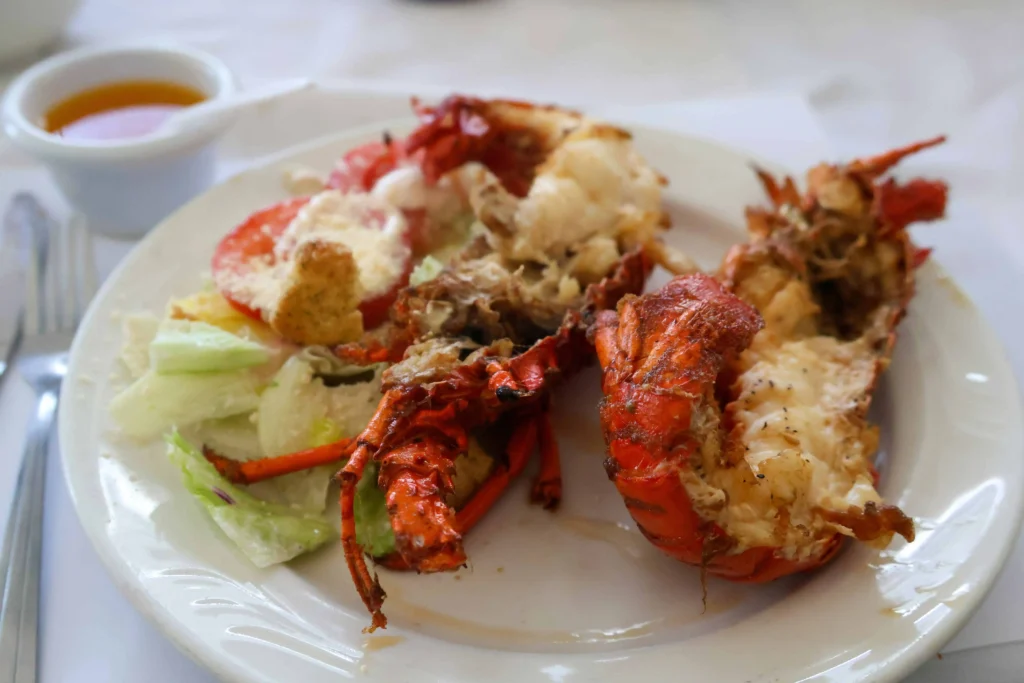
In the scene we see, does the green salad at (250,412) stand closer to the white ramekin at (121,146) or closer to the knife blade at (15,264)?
the knife blade at (15,264)

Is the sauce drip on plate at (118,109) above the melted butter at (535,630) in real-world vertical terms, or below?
above

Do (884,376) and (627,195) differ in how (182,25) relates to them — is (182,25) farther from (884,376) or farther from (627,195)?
(884,376)

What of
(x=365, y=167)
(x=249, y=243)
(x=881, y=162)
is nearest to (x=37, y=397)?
(x=249, y=243)

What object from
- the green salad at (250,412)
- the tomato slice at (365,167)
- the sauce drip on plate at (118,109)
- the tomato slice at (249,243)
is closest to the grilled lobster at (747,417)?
the green salad at (250,412)

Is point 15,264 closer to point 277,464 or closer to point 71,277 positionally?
point 71,277

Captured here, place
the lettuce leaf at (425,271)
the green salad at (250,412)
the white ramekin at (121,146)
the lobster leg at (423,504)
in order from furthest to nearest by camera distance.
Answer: the white ramekin at (121,146), the lettuce leaf at (425,271), the green salad at (250,412), the lobster leg at (423,504)

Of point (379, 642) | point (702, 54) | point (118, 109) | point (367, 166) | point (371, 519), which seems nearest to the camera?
point (379, 642)
